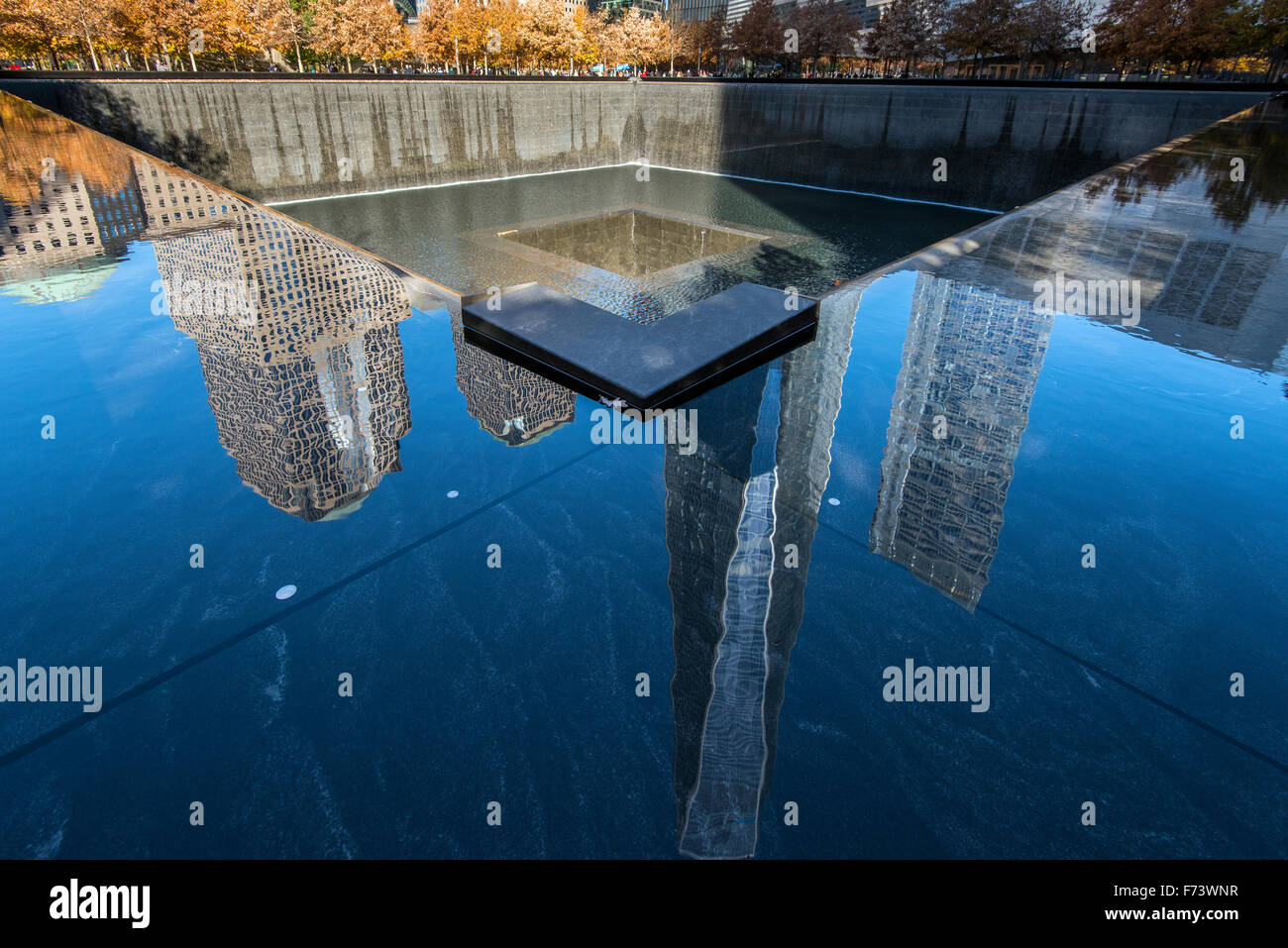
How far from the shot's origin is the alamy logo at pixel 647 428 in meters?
4.63

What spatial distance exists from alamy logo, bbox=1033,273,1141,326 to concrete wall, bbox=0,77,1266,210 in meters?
19.4

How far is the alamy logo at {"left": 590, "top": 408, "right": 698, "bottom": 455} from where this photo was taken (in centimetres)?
463

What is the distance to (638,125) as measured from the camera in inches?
1361

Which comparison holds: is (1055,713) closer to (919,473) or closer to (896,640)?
(896,640)

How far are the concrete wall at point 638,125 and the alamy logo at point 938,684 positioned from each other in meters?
26.3

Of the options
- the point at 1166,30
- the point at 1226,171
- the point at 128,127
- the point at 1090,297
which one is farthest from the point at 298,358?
the point at 1166,30

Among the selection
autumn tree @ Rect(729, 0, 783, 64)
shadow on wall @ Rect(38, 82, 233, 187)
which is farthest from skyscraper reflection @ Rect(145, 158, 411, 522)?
autumn tree @ Rect(729, 0, 783, 64)

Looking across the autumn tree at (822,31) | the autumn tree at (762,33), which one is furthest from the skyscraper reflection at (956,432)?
the autumn tree at (762,33)

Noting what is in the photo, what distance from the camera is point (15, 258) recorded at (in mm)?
8375

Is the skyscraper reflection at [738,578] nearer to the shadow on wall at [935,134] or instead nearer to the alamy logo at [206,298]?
the alamy logo at [206,298]

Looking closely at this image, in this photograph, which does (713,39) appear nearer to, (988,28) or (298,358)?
(988,28)

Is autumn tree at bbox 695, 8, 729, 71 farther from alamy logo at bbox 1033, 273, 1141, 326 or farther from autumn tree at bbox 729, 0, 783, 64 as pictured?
alamy logo at bbox 1033, 273, 1141, 326

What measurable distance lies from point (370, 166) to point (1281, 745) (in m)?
30.3
